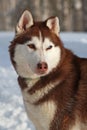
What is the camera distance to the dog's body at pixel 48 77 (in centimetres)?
449

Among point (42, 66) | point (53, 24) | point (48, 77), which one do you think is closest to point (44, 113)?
point (48, 77)

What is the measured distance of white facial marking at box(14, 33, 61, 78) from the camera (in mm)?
4449

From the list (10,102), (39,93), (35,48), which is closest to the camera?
(35,48)

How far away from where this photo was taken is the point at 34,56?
14.6 feet

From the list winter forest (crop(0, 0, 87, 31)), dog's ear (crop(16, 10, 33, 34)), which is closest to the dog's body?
dog's ear (crop(16, 10, 33, 34))

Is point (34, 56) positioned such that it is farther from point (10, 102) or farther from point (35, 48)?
point (10, 102)

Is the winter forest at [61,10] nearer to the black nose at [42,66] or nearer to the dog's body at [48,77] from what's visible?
the dog's body at [48,77]

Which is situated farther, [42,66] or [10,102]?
[10,102]

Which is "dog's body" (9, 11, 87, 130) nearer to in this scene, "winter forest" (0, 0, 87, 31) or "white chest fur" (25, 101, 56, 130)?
"white chest fur" (25, 101, 56, 130)

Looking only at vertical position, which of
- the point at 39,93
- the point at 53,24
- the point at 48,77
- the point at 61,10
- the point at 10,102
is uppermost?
the point at 53,24

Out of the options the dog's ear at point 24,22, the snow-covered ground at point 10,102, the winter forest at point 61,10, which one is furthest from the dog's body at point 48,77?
the winter forest at point 61,10

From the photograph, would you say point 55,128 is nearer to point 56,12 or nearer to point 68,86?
point 68,86

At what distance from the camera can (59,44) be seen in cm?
461

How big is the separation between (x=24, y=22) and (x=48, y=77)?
636 mm
